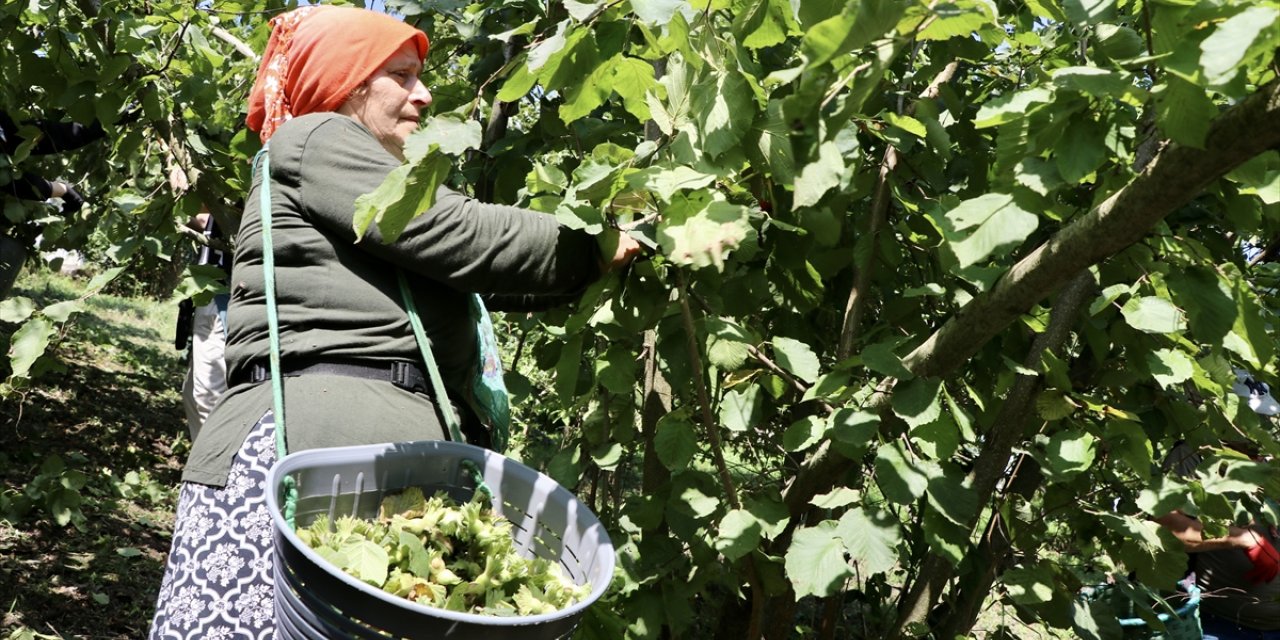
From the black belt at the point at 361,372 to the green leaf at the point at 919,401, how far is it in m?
0.77

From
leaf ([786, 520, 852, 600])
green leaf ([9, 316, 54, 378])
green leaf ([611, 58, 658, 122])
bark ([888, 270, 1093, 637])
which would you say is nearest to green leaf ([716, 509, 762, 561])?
leaf ([786, 520, 852, 600])

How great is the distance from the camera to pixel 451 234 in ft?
4.98

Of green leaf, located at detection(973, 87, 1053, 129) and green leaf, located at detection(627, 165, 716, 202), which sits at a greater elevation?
green leaf, located at detection(973, 87, 1053, 129)

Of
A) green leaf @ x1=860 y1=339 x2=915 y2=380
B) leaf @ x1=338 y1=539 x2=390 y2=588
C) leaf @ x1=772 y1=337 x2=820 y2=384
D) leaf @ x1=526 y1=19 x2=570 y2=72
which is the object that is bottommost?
leaf @ x1=338 y1=539 x2=390 y2=588

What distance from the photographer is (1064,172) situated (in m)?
1.12

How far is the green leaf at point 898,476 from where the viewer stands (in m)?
1.55

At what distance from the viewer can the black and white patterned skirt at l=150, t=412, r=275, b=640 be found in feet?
4.95

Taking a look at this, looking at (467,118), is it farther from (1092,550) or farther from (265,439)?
(1092,550)

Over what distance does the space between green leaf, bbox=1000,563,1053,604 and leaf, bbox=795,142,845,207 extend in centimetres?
139

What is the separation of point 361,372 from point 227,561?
35 cm

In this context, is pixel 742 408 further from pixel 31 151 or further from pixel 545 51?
pixel 31 151

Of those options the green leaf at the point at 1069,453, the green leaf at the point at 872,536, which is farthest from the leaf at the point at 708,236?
the green leaf at the point at 1069,453

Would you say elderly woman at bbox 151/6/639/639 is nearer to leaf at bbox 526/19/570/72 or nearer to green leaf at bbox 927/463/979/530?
leaf at bbox 526/19/570/72

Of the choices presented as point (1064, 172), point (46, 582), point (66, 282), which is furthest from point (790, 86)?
point (66, 282)
